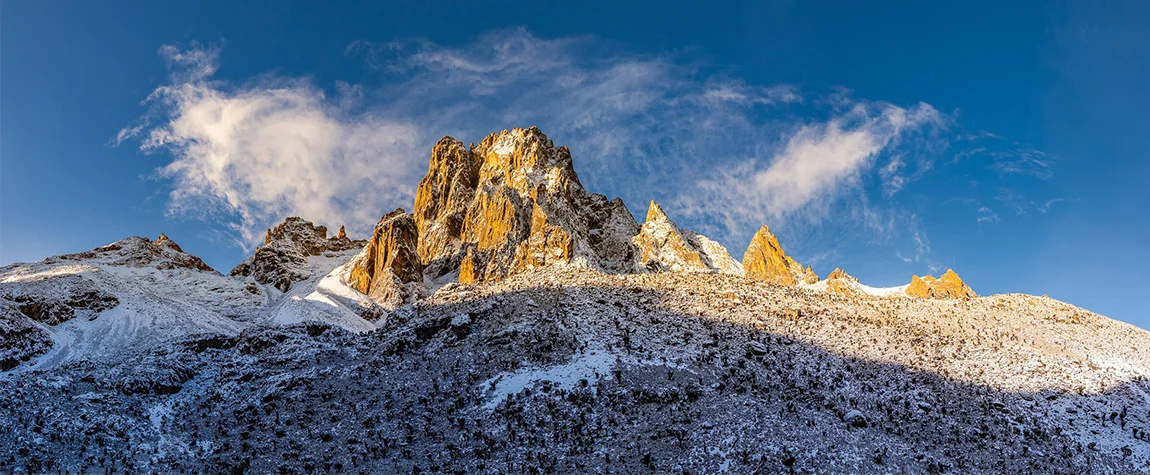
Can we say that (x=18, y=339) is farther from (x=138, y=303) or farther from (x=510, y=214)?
(x=510, y=214)

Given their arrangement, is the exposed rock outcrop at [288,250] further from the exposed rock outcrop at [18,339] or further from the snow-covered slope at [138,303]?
the exposed rock outcrop at [18,339]

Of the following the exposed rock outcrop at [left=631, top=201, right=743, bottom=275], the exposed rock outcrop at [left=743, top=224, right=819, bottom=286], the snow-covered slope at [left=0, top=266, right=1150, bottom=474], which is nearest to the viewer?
the snow-covered slope at [left=0, top=266, right=1150, bottom=474]

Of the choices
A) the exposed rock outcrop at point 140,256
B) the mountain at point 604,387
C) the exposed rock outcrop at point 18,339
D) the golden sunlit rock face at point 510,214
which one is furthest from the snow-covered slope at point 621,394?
the exposed rock outcrop at point 140,256

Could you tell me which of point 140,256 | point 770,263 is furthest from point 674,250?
point 140,256

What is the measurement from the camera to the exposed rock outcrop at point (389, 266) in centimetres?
8850

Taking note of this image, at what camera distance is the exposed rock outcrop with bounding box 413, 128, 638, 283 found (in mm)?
88750

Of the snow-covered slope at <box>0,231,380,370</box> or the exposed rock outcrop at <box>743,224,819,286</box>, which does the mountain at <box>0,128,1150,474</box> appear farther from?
the exposed rock outcrop at <box>743,224,819,286</box>

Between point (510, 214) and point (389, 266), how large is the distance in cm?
2043

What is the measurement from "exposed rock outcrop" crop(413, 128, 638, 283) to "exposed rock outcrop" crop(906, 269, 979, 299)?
4831cm

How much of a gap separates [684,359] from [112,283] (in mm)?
76206

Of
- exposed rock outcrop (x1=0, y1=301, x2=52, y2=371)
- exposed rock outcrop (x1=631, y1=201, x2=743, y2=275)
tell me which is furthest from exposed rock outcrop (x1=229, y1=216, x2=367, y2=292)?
exposed rock outcrop (x1=631, y1=201, x2=743, y2=275)

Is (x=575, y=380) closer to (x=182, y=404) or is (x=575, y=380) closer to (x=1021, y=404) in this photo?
(x=182, y=404)

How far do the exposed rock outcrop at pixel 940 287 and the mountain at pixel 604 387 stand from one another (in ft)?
182

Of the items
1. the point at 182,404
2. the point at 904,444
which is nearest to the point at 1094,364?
the point at 904,444
